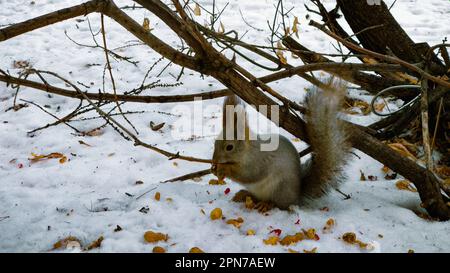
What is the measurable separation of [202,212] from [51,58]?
2.89 m

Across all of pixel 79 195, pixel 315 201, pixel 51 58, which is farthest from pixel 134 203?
pixel 51 58

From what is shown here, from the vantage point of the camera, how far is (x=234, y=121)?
2.26m

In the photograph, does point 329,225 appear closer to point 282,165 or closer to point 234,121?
point 282,165

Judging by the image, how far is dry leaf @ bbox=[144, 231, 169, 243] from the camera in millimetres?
1951

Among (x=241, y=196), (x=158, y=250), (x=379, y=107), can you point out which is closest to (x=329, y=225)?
(x=241, y=196)

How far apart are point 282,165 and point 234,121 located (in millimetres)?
347

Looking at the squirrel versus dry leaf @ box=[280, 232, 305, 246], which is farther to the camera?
the squirrel

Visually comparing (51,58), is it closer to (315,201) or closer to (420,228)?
(315,201)

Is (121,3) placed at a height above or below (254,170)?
above

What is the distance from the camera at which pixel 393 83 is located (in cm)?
297

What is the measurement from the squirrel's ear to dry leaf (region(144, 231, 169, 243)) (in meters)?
0.63

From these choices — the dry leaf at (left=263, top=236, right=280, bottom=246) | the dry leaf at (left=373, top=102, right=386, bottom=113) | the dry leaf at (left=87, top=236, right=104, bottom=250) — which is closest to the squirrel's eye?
the dry leaf at (left=263, top=236, right=280, bottom=246)

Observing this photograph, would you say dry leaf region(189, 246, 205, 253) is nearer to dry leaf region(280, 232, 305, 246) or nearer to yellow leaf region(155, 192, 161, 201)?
dry leaf region(280, 232, 305, 246)

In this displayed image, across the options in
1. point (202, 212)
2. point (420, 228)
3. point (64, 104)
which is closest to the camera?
point (420, 228)
